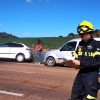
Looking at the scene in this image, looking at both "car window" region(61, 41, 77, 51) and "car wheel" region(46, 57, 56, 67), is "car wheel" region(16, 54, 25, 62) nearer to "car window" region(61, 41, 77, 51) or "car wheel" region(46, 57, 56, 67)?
"car wheel" region(46, 57, 56, 67)

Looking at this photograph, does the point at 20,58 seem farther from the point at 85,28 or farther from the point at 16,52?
the point at 85,28

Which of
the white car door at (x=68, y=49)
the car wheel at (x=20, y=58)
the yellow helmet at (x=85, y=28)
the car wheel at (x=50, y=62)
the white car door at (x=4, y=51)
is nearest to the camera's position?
the yellow helmet at (x=85, y=28)

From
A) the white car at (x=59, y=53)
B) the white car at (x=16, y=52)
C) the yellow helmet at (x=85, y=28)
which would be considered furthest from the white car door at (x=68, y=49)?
the yellow helmet at (x=85, y=28)

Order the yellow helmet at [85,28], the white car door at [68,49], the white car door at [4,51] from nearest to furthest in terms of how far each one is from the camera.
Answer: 1. the yellow helmet at [85,28]
2. the white car door at [68,49]
3. the white car door at [4,51]

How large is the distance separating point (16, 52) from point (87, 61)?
16.1m

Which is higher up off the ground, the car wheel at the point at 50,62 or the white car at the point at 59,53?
the white car at the point at 59,53

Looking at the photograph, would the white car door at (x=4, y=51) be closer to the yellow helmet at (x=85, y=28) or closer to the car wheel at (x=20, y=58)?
the car wheel at (x=20, y=58)

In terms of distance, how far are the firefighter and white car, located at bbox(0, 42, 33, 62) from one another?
1553 cm

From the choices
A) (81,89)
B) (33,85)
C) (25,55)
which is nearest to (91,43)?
(81,89)

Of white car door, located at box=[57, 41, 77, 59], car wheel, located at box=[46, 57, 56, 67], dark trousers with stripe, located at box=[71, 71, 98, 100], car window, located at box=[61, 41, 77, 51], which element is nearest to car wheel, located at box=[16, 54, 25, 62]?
car wheel, located at box=[46, 57, 56, 67]

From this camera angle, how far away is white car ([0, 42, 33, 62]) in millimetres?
19438

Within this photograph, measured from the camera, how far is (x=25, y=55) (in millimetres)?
19438

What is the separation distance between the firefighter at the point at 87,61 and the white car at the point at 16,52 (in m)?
15.5

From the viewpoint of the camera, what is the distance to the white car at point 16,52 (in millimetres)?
19438
